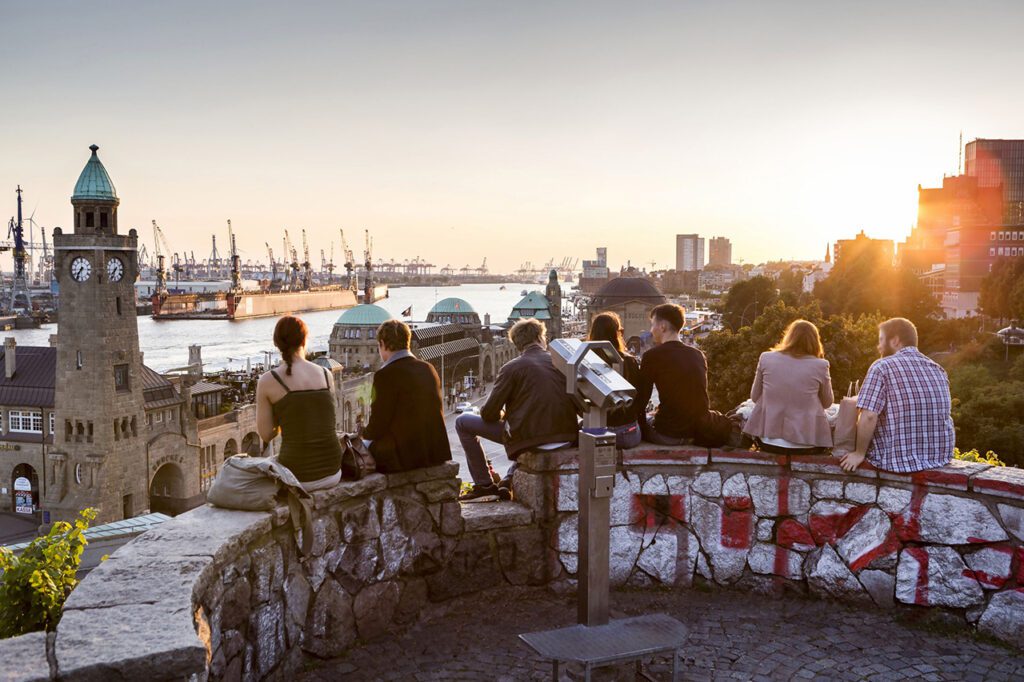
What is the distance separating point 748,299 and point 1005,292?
713 inches

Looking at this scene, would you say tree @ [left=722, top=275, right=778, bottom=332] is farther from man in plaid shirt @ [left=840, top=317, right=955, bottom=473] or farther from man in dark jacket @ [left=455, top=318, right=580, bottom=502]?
man in dark jacket @ [left=455, top=318, right=580, bottom=502]

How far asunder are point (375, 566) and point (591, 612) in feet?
4.30

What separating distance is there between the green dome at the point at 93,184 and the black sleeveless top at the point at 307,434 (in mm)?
47728

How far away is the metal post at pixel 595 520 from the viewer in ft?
15.4

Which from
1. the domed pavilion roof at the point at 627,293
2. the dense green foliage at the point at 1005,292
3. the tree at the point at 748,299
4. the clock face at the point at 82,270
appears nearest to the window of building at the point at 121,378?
the clock face at the point at 82,270

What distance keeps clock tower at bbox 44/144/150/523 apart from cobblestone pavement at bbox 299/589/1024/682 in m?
45.2

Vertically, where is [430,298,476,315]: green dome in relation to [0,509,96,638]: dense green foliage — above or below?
below

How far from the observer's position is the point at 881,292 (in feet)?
192

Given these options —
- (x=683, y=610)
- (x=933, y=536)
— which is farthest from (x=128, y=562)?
(x=933, y=536)

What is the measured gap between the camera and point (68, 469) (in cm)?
4669

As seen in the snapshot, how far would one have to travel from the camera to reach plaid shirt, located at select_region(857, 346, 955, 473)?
5551 mm

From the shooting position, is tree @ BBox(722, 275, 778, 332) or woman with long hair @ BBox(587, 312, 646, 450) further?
tree @ BBox(722, 275, 778, 332)

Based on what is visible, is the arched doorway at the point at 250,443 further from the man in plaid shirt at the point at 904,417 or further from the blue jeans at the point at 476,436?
the man in plaid shirt at the point at 904,417

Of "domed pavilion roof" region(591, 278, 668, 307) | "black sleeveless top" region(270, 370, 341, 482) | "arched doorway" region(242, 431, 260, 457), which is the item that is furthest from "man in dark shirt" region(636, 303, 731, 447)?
"domed pavilion roof" region(591, 278, 668, 307)
